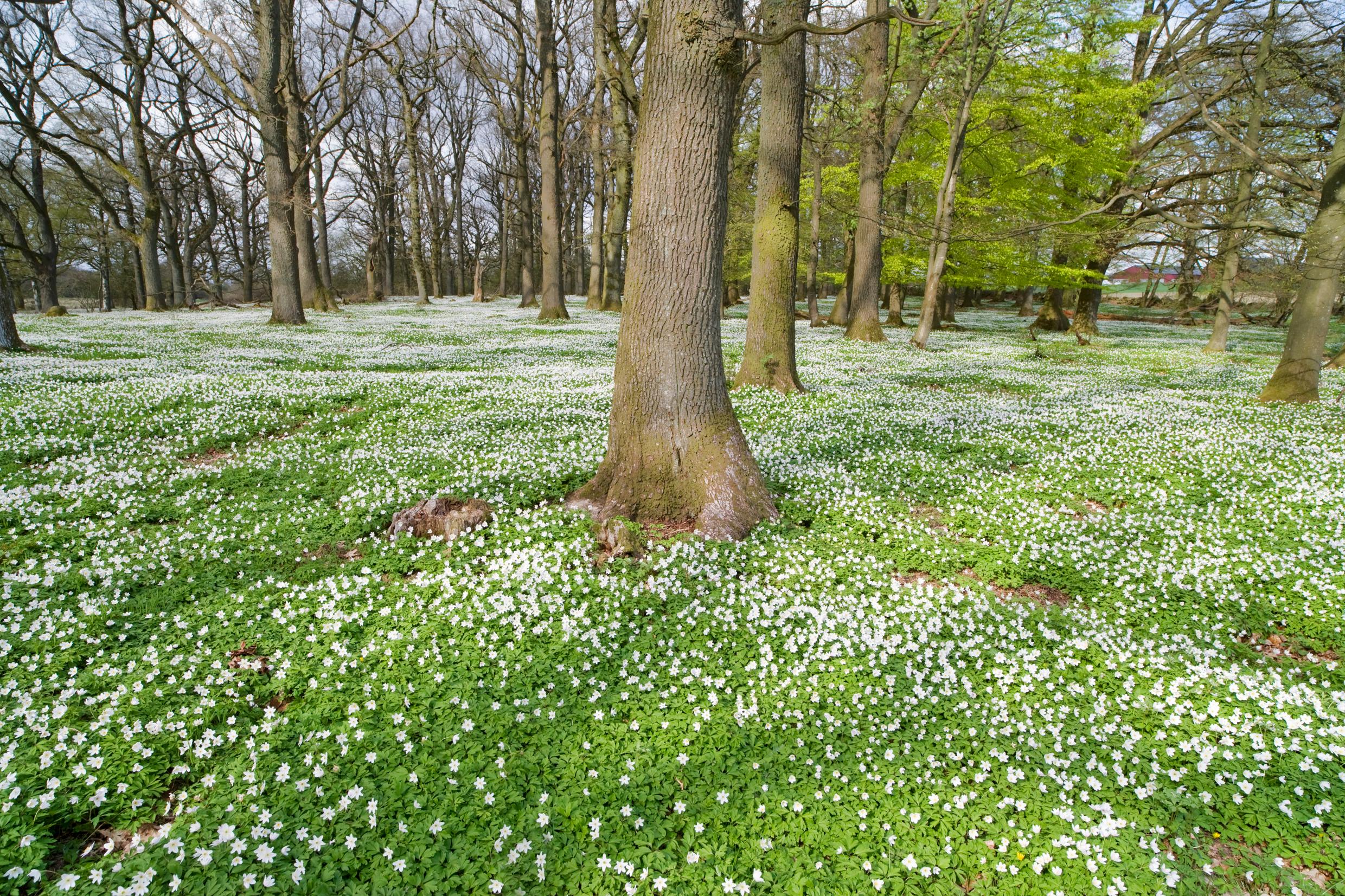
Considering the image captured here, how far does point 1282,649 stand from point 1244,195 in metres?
24.0

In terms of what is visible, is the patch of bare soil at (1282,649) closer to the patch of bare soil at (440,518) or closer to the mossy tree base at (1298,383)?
the patch of bare soil at (440,518)

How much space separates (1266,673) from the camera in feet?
14.0

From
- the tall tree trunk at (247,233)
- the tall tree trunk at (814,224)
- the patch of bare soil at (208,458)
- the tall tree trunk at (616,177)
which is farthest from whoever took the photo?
the tall tree trunk at (247,233)

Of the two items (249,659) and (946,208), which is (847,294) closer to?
(946,208)

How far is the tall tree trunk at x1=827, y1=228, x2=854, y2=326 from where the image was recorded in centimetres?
3094

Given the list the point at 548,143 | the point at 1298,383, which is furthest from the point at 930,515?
the point at 548,143

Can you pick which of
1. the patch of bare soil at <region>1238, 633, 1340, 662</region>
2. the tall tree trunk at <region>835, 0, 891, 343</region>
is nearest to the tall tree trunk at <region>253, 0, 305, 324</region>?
the tall tree trunk at <region>835, 0, 891, 343</region>

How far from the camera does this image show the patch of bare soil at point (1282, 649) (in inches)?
181

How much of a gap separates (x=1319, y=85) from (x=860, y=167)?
11.9 metres

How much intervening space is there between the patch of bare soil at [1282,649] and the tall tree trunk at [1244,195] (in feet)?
31.5

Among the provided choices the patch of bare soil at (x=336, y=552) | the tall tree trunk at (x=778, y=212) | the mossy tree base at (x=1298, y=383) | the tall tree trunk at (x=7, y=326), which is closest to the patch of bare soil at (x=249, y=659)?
the patch of bare soil at (x=336, y=552)

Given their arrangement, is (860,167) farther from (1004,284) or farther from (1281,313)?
(1281,313)

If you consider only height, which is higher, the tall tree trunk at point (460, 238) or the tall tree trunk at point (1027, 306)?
the tall tree trunk at point (460, 238)

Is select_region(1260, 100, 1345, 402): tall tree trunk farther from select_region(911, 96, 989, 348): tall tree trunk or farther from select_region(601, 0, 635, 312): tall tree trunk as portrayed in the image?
select_region(601, 0, 635, 312): tall tree trunk
